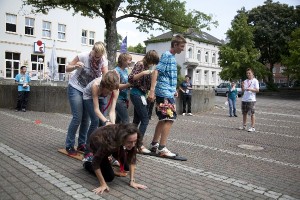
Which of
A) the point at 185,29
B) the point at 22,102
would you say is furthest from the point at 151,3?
the point at 22,102

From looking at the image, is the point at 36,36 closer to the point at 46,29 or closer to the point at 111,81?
the point at 46,29

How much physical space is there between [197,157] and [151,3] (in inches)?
507

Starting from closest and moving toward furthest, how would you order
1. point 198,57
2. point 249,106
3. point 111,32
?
point 249,106
point 111,32
point 198,57

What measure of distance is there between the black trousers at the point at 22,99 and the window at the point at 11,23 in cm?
2655

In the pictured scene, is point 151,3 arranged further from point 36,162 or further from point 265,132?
point 36,162

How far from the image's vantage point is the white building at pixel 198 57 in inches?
2234

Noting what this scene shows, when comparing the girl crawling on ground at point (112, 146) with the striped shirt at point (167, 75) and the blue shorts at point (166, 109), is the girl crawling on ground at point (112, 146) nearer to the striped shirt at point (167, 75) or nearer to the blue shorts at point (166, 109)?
the blue shorts at point (166, 109)

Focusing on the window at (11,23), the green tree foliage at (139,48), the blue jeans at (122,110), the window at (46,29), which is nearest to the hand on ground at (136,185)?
the blue jeans at (122,110)

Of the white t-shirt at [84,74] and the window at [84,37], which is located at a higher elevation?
the window at [84,37]

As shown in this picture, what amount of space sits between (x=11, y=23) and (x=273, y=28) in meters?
36.4

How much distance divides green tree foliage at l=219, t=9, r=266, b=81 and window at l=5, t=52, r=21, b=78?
86.6 ft

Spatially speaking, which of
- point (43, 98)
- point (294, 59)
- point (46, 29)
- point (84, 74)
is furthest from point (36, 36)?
point (84, 74)

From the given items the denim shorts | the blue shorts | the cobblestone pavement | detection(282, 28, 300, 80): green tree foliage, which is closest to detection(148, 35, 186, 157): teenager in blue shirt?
the blue shorts

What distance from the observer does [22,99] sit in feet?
40.8
